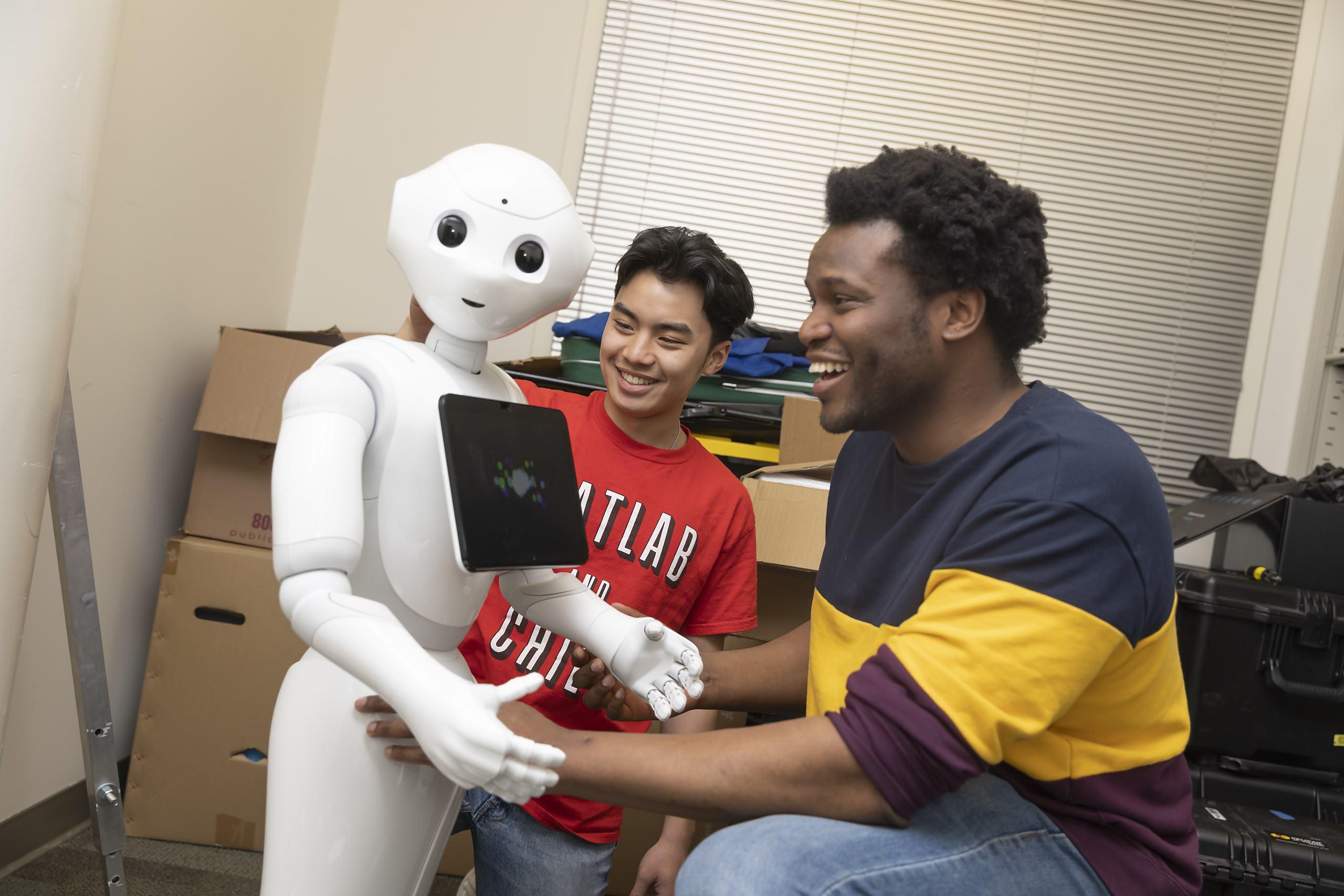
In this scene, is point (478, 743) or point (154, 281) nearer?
point (478, 743)

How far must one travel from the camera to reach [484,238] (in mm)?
1009

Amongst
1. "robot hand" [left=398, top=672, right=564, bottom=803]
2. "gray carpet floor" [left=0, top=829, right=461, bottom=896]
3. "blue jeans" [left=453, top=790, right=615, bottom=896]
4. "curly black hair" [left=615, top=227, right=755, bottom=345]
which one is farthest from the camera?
"gray carpet floor" [left=0, top=829, right=461, bottom=896]

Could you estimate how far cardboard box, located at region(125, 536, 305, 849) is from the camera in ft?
7.00

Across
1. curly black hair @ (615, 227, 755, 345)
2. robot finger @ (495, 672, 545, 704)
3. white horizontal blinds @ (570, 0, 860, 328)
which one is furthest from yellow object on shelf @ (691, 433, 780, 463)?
robot finger @ (495, 672, 545, 704)

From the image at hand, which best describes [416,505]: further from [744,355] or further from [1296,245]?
[1296,245]

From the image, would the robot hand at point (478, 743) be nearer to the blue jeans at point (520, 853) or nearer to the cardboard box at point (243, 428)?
the blue jeans at point (520, 853)

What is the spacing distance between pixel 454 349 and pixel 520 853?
726 mm

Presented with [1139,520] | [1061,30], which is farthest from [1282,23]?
[1139,520]

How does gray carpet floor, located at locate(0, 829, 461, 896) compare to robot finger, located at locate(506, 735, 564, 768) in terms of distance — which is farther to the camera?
gray carpet floor, located at locate(0, 829, 461, 896)

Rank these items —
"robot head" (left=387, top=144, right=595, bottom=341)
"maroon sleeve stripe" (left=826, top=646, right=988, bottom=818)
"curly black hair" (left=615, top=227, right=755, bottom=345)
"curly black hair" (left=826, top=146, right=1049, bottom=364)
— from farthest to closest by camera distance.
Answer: "curly black hair" (left=615, top=227, right=755, bottom=345) < "curly black hair" (left=826, top=146, right=1049, bottom=364) < "robot head" (left=387, top=144, right=595, bottom=341) < "maroon sleeve stripe" (left=826, top=646, right=988, bottom=818)

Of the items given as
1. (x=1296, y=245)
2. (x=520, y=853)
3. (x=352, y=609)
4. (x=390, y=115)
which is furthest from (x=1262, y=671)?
(x=390, y=115)

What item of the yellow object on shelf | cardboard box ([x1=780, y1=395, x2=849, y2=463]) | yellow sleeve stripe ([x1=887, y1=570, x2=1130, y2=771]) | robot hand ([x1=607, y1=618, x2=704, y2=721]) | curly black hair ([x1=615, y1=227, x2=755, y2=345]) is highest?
curly black hair ([x1=615, y1=227, x2=755, y2=345])

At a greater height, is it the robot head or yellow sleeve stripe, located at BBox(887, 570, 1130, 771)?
the robot head

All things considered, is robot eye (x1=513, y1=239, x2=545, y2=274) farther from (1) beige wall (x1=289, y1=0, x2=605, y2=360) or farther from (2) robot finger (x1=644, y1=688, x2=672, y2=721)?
(1) beige wall (x1=289, y1=0, x2=605, y2=360)
